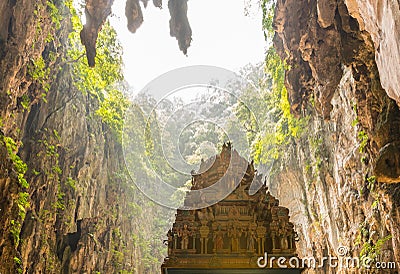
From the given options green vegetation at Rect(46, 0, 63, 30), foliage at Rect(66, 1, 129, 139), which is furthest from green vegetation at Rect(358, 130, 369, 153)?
foliage at Rect(66, 1, 129, 139)

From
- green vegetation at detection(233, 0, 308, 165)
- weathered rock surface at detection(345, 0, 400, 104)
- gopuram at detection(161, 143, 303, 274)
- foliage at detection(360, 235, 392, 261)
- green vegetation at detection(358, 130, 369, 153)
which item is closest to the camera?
weathered rock surface at detection(345, 0, 400, 104)

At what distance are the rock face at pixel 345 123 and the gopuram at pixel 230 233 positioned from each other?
2210 millimetres

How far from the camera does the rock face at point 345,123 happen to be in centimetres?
671

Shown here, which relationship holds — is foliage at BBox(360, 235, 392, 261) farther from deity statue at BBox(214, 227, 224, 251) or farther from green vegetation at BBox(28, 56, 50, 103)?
green vegetation at BBox(28, 56, 50, 103)

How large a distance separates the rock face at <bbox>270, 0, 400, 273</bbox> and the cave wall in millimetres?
7617

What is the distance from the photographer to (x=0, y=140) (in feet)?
30.0

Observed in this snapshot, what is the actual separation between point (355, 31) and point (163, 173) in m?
11.9

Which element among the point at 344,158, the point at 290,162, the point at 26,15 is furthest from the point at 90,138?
the point at 344,158

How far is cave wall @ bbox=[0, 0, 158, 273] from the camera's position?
33.7 ft

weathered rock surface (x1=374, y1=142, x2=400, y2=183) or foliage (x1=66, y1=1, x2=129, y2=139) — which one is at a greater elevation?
foliage (x1=66, y1=1, x2=129, y2=139)

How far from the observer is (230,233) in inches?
301

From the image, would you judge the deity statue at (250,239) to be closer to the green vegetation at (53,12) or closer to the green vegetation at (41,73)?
the green vegetation at (41,73)

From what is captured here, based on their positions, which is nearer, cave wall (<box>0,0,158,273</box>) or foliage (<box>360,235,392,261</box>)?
foliage (<box>360,235,392,261</box>)

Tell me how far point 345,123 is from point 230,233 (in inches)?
232
